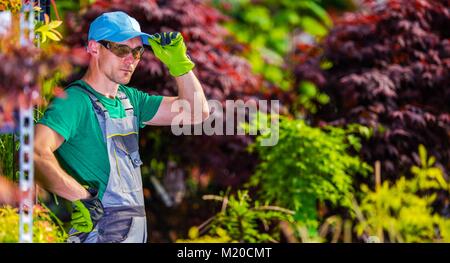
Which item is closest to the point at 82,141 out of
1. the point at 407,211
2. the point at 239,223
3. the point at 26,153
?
the point at 26,153

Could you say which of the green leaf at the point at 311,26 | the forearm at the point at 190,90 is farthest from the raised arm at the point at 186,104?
the green leaf at the point at 311,26

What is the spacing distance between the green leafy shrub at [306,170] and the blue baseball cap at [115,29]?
2447 mm

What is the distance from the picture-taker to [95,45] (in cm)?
364

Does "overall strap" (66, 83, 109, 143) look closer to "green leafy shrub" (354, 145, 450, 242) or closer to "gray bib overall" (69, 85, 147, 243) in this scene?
"gray bib overall" (69, 85, 147, 243)

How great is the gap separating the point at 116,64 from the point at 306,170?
2571 mm

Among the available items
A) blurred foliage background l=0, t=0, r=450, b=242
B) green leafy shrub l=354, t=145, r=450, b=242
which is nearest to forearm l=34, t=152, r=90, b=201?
green leafy shrub l=354, t=145, r=450, b=242

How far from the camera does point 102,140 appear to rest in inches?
137

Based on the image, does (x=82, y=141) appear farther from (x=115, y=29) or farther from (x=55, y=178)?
(x=115, y=29)

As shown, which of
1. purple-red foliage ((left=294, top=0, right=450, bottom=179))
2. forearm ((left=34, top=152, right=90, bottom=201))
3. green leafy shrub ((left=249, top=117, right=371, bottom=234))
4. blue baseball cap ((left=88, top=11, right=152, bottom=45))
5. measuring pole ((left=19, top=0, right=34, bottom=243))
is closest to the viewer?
measuring pole ((left=19, top=0, right=34, bottom=243))

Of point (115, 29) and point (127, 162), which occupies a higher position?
point (115, 29)

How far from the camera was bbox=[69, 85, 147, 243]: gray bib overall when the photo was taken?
3.48m

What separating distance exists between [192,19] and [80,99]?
3116 mm

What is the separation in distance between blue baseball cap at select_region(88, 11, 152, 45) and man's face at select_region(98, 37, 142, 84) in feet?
0.17
